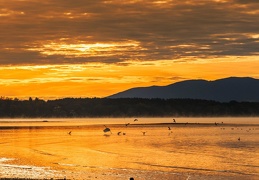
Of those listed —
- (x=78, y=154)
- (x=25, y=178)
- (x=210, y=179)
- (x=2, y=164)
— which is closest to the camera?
(x=25, y=178)

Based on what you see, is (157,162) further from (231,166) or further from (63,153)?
(63,153)

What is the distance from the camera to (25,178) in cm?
4291

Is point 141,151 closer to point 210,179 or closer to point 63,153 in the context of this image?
point 63,153

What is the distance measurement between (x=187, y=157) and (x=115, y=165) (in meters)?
12.2

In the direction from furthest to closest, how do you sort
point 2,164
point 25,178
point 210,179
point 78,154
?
point 78,154
point 2,164
point 210,179
point 25,178

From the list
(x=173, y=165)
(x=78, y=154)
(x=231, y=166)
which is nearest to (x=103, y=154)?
(x=78, y=154)

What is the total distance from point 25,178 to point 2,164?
549 inches

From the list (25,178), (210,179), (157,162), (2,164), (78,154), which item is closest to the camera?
Result: (25,178)

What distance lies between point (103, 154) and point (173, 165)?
1529cm

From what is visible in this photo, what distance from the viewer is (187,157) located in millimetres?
65500

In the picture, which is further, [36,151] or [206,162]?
[36,151]

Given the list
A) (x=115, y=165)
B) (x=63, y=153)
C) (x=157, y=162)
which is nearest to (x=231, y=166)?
(x=157, y=162)

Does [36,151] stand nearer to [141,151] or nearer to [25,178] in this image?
[141,151]

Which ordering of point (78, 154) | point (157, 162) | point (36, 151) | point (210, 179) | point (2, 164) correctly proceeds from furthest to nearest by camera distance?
1. point (36, 151)
2. point (78, 154)
3. point (157, 162)
4. point (2, 164)
5. point (210, 179)
